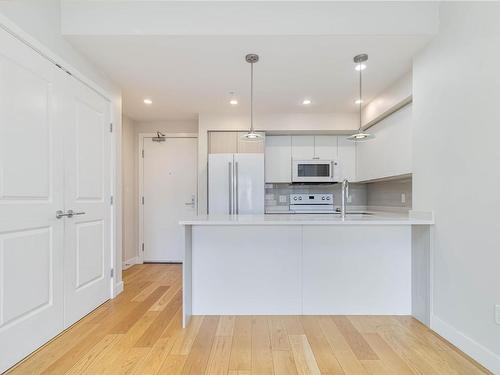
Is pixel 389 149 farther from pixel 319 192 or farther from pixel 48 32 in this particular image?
pixel 48 32

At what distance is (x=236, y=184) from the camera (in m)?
3.72

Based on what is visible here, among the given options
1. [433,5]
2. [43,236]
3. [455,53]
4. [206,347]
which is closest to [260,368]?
[206,347]

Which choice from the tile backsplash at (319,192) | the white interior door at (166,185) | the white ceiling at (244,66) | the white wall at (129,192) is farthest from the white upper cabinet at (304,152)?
the white wall at (129,192)

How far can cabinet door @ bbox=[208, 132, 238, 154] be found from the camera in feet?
13.1

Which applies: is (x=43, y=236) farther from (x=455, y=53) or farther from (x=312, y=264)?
(x=455, y=53)

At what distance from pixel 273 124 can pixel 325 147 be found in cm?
88

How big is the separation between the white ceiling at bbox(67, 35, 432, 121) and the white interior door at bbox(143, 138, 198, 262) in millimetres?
964

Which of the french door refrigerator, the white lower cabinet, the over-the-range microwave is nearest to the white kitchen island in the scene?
the white lower cabinet

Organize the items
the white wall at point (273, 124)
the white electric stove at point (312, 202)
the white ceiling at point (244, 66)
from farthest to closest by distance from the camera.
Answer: the white electric stove at point (312, 202)
the white wall at point (273, 124)
the white ceiling at point (244, 66)

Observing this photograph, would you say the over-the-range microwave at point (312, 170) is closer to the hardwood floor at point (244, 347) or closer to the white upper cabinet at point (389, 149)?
the white upper cabinet at point (389, 149)

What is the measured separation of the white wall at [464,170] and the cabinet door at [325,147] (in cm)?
194

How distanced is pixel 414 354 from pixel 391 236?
2.91ft

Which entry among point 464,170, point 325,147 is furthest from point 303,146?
point 464,170

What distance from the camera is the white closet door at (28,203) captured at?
5.38 feet
